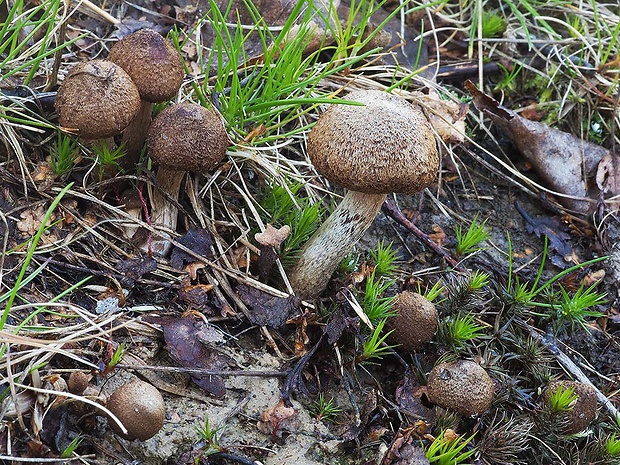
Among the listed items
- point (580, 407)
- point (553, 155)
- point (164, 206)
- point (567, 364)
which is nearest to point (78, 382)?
point (164, 206)

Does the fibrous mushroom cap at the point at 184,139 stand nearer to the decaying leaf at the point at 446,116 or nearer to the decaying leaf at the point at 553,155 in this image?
the decaying leaf at the point at 446,116

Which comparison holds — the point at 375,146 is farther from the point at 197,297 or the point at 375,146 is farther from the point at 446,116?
the point at 446,116

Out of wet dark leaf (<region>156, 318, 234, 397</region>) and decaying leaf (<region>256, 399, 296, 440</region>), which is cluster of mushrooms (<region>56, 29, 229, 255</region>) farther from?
decaying leaf (<region>256, 399, 296, 440</region>)

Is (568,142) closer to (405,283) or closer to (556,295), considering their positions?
(556,295)

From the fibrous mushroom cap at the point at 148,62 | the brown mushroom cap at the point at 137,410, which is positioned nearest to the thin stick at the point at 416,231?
the fibrous mushroom cap at the point at 148,62

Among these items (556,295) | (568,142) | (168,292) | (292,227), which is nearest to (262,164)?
(292,227)

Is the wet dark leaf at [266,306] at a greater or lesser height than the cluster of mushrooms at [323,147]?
lesser
